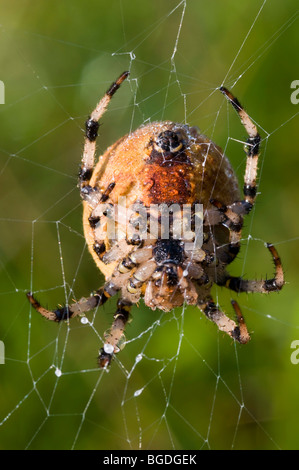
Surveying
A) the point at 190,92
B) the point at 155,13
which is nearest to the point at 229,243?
the point at 190,92

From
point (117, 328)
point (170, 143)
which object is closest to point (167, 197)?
point (170, 143)

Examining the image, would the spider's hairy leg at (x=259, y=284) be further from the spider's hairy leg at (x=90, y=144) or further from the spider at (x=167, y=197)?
the spider's hairy leg at (x=90, y=144)

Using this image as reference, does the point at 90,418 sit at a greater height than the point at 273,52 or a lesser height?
lesser

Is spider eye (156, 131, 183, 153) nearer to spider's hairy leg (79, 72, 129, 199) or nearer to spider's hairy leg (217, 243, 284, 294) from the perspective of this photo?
spider's hairy leg (79, 72, 129, 199)

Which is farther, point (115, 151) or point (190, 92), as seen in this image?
point (190, 92)

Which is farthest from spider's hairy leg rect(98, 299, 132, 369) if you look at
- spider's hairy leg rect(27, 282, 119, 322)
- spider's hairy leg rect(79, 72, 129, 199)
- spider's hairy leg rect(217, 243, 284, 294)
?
spider's hairy leg rect(79, 72, 129, 199)

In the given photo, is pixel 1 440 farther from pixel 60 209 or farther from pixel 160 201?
pixel 160 201
